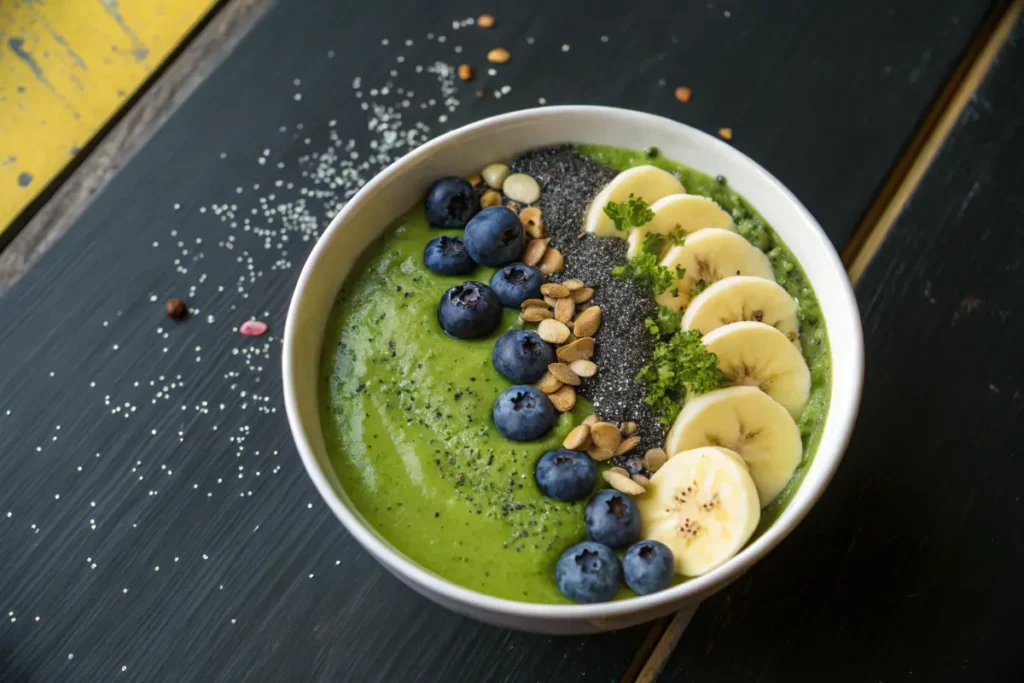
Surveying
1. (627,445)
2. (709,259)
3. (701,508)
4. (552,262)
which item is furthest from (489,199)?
(701,508)

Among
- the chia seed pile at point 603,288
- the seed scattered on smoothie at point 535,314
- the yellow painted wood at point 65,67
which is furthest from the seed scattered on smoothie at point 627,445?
the yellow painted wood at point 65,67

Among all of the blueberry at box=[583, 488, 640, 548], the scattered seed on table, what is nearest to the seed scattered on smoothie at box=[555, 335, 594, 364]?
the blueberry at box=[583, 488, 640, 548]

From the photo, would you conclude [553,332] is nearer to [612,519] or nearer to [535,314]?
A: [535,314]

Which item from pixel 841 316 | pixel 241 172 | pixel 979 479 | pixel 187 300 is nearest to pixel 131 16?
A: pixel 241 172

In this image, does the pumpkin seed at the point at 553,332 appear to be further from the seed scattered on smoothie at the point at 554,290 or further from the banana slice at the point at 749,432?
the banana slice at the point at 749,432

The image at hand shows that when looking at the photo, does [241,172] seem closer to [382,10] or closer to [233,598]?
[382,10]

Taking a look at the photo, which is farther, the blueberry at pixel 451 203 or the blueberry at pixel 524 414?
the blueberry at pixel 451 203
